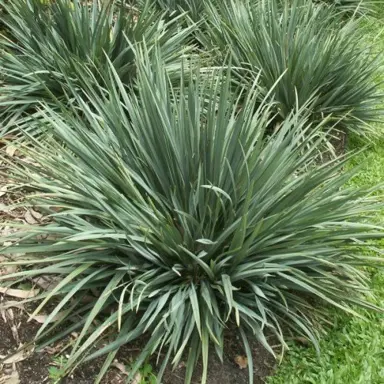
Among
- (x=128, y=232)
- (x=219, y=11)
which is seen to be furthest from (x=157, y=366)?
(x=219, y=11)

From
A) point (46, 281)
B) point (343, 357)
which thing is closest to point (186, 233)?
point (46, 281)

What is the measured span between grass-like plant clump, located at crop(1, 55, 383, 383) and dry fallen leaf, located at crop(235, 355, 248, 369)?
0.32ft

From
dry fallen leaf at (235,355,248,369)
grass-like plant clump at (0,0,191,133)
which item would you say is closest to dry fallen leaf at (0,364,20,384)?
dry fallen leaf at (235,355,248,369)

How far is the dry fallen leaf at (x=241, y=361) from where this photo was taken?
2.50 meters

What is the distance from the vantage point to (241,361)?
8.25ft

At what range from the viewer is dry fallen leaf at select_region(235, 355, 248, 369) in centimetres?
250

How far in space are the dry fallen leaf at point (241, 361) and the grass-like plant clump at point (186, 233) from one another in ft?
0.32

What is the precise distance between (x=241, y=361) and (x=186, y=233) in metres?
0.66

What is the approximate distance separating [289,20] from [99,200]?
2731 mm

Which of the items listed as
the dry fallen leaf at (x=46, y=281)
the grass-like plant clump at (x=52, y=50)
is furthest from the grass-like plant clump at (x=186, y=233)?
the grass-like plant clump at (x=52, y=50)

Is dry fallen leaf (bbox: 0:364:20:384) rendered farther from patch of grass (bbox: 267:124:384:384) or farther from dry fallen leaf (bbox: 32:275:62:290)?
patch of grass (bbox: 267:124:384:384)

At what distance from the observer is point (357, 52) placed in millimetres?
4207

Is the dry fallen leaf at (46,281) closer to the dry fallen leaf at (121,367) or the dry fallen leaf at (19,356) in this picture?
the dry fallen leaf at (19,356)

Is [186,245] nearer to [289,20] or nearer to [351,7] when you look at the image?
[289,20]
